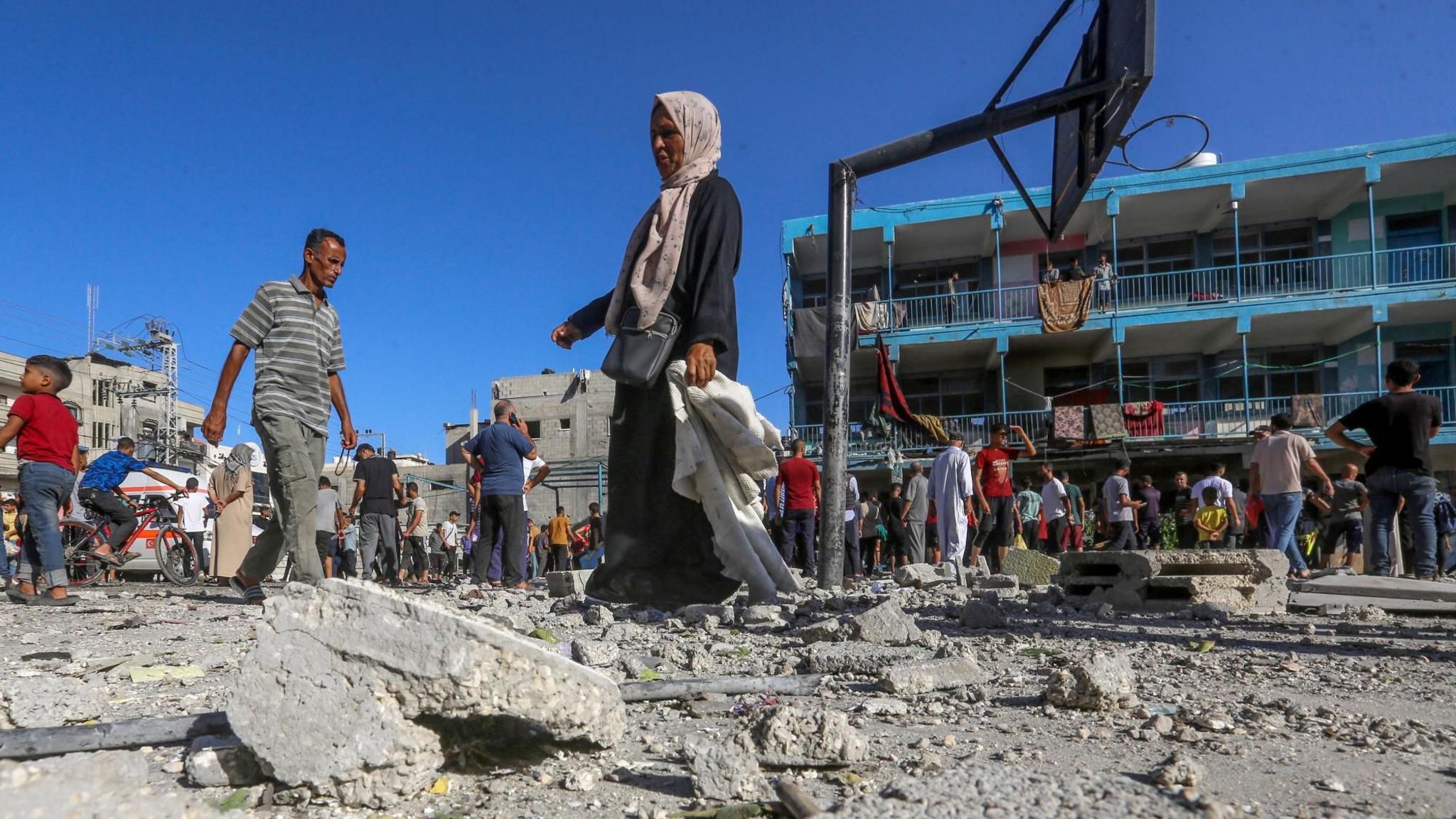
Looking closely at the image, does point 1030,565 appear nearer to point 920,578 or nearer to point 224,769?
point 920,578

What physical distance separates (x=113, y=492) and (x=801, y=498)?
678cm

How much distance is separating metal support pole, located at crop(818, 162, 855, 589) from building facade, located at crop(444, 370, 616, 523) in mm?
26590

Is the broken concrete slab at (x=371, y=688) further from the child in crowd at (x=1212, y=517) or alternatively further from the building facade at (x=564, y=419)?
the building facade at (x=564, y=419)

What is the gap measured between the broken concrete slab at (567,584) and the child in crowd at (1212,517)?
7649mm

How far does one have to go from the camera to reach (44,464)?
17.1 ft

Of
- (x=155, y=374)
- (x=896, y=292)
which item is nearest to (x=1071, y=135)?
(x=896, y=292)

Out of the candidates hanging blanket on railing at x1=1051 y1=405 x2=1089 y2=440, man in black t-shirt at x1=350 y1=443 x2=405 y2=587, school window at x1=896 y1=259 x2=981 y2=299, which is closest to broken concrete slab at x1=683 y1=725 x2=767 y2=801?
man in black t-shirt at x1=350 y1=443 x2=405 y2=587

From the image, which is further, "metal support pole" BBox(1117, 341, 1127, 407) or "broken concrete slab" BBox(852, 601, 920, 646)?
"metal support pole" BBox(1117, 341, 1127, 407)

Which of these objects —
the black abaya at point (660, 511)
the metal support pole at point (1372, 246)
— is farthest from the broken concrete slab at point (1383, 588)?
the metal support pole at point (1372, 246)

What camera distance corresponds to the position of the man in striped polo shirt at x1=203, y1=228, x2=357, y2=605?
14.0ft

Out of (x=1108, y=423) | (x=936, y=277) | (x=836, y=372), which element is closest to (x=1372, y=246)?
(x=1108, y=423)

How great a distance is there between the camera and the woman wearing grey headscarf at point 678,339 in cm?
402

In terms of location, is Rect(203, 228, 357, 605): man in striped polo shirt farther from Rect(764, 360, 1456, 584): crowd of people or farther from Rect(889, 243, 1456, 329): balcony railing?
Rect(889, 243, 1456, 329): balcony railing

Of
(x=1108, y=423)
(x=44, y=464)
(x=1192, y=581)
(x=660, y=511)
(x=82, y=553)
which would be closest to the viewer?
(x=660, y=511)
